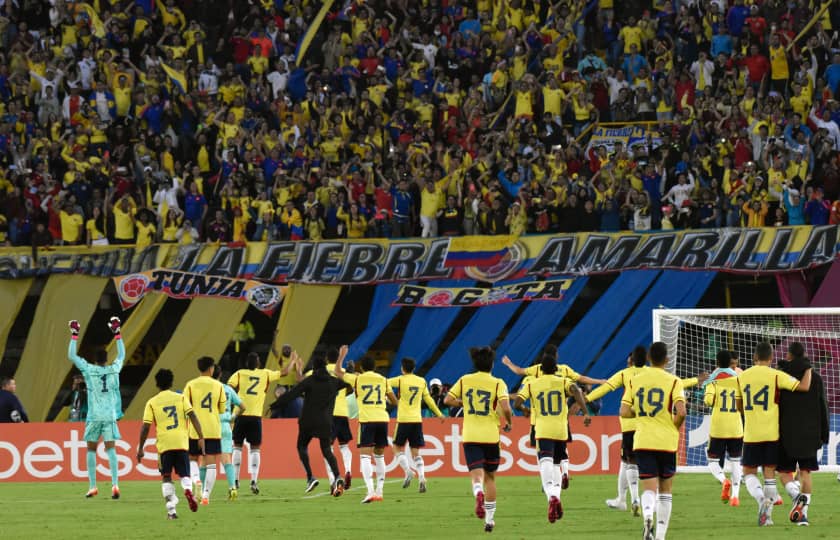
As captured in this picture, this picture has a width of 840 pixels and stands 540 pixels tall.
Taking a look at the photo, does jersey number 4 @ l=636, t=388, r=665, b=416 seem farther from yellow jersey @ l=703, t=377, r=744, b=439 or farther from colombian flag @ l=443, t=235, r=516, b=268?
colombian flag @ l=443, t=235, r=516, b=268

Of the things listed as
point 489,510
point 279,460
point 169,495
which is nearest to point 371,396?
point 169,495

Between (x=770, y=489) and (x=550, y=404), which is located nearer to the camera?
(x=770, y=489)

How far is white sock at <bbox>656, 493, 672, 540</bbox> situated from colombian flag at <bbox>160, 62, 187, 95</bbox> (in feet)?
75.8

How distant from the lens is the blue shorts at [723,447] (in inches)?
779

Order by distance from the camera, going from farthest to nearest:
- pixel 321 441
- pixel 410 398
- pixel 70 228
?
pixel 70 228 < pixel 410 398 < pixel 321 441

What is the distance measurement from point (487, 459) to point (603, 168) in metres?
14.6

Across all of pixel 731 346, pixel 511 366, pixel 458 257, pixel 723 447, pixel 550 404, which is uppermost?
pixel 550 404

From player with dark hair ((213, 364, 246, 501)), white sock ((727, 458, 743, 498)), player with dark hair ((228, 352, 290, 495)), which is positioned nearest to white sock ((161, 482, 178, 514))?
player with dark hair ((213, 364, 246, 501))

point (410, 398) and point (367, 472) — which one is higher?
point (410, 398)

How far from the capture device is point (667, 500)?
1428cm

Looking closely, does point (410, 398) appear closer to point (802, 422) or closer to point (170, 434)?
point (170, 434)

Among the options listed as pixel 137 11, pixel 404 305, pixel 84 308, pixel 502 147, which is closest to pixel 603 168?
pixel 502 147

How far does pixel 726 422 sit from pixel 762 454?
291cm

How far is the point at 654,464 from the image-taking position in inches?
562
